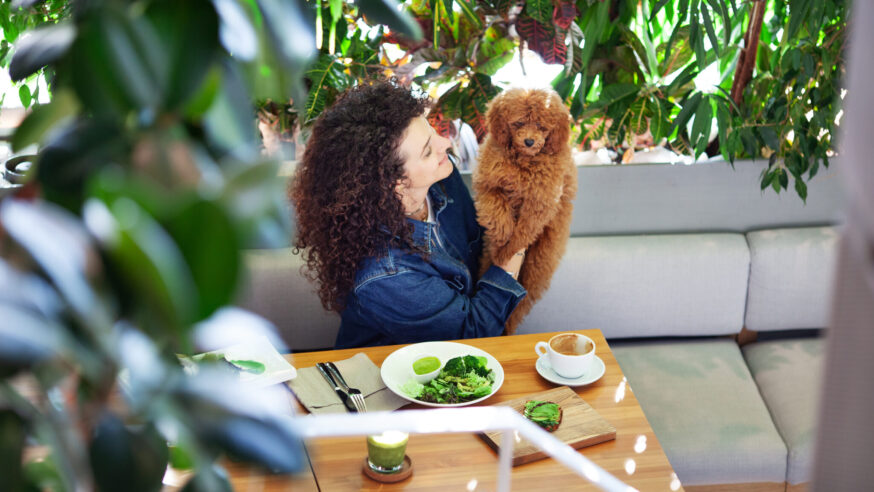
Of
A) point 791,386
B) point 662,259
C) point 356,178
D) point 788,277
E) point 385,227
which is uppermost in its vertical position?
point 356,178

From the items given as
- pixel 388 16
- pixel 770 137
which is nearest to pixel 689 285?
pixel 770 137

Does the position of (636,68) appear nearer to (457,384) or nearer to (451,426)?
(457,384)

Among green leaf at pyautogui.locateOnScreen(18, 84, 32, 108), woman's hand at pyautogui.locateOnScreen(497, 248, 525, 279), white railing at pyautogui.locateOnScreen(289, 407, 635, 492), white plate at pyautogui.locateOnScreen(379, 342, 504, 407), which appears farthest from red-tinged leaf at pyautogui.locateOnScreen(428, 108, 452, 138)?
white railing at pyautogui.locateOnScreen(289, 407, 635, 492)

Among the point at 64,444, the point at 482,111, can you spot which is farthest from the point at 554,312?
the point at 64,444

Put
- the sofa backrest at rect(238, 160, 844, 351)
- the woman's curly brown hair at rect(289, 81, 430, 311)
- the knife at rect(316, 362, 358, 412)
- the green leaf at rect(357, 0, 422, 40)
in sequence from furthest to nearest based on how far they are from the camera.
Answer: the sofa backrest at rect(238, 160, 844, 351) < the woman's curly brown hair at rect(289, 81, 430, 311) < the knife at rect(316, 362, 358, 412) < the green leaf at rect(357, 0, 422, 40)

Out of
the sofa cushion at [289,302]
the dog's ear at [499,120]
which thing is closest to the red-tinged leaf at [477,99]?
the dog's ear at [499,120]

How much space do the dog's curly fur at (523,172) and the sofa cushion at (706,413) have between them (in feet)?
1.85

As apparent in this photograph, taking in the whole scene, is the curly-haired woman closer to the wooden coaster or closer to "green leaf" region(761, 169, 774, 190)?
the wooden coaster

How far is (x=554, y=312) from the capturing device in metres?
2.40

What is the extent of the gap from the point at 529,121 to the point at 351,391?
84 cm

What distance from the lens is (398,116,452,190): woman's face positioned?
6.26 ft

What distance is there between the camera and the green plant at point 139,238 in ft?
0.66

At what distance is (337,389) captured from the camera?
1.61m

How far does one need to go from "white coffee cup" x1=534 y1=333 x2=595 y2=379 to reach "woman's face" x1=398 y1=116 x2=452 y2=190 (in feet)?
1.68
